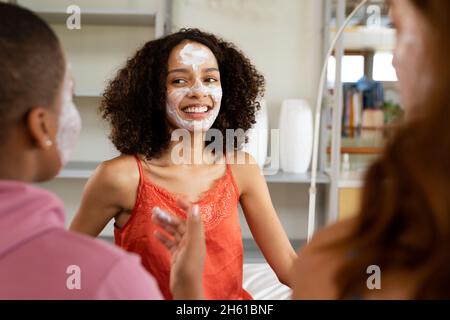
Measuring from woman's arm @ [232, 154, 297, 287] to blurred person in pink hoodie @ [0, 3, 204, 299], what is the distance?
0.59m

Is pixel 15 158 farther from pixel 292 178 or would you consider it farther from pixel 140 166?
pixel 292 178

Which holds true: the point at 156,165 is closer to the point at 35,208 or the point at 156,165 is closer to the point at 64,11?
the point at 35,208

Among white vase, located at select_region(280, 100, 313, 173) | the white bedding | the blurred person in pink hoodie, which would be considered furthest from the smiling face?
white vase, located at select_region(280, 100, 313, 173)

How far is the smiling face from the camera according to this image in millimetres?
990

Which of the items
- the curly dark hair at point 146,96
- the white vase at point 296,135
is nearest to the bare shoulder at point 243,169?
the curly dark hair at point 146,96

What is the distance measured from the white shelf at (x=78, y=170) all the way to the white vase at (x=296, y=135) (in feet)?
2.33

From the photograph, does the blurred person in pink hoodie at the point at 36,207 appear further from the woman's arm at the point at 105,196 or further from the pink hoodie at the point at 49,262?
the woman's arm at the point at 105,196

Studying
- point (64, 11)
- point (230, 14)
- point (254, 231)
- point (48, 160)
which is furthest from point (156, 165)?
point (230, 14)

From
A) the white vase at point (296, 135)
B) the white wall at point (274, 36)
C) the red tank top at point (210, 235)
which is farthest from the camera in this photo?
the white wall at point (274, 36)

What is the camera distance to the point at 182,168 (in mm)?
982

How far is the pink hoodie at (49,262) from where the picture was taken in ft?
1.42

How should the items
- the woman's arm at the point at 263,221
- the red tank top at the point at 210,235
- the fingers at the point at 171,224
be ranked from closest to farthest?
the fingers at the point at 171,224 → the red tank top at the point at 210,235 → the woman's arm at the point at 263,221

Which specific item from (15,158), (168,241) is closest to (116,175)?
(168,241)

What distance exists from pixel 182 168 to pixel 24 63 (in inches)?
21.6
